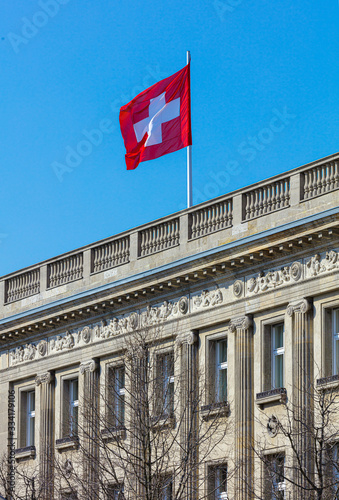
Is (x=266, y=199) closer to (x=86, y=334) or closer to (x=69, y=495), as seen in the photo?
(x=86, y=334)

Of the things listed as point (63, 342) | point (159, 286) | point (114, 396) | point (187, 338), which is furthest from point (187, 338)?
point (63, 342)

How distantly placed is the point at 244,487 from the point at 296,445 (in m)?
2.40

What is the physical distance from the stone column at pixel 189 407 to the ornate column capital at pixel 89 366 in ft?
15.7

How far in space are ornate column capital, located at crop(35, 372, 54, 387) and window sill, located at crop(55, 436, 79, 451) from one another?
2.55m

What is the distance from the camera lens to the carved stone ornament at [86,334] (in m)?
57.3

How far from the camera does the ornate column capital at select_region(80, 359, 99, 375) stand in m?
56.8

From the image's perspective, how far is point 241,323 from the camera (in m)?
50.7

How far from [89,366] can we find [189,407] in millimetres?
7556

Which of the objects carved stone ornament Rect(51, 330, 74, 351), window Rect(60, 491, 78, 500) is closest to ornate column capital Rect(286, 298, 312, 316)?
window Rect(60, 491, 78, 500)

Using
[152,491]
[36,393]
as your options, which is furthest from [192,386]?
[36,393]

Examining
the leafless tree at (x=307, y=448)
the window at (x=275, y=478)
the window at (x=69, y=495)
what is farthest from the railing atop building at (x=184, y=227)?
the window at (x=69, y=495)

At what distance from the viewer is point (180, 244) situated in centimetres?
5381

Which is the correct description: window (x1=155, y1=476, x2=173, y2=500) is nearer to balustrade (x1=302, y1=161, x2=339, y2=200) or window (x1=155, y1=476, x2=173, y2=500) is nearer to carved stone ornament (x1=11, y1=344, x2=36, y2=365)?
balustrade (x1=302, y1=161, x2=339, y2=200)

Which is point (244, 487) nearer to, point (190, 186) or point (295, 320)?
point (295, 320)
